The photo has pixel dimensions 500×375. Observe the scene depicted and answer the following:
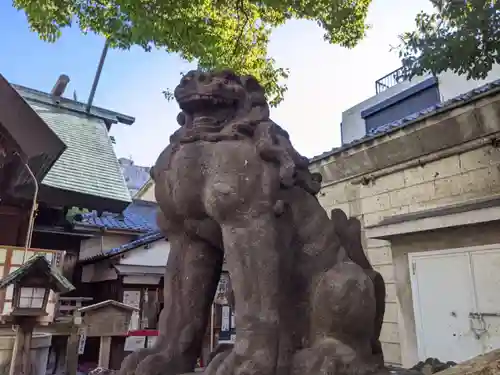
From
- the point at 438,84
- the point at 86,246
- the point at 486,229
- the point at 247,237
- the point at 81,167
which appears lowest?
the point at 247,237

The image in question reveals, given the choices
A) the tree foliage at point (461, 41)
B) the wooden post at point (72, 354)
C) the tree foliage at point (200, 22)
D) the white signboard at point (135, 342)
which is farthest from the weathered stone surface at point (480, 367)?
the white signboard at point (135, 342)

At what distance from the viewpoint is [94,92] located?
1088 centimetres

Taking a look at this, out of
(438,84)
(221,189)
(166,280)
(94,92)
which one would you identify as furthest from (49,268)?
(438,84)

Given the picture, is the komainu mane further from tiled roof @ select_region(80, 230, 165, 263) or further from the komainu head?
tiled roof @ select_region(80, 230, 165, 263)

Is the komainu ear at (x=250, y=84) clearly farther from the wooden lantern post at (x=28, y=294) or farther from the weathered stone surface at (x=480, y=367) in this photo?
the wooden lantern post at (x=28, y=294)

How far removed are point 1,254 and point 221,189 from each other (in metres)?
5.12

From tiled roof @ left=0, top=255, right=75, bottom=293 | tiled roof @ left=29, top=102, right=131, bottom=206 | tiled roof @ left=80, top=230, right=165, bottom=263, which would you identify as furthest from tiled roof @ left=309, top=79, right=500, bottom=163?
tiled roof @ left=80, top=230, right=165, bottom=263

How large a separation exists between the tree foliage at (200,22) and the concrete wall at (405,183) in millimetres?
1547

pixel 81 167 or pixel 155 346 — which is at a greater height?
pixel 81 167

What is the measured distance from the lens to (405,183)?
470 cm

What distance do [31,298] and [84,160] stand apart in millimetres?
4388

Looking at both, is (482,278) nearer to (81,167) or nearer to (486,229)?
(486,229)

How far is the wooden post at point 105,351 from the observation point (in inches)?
223

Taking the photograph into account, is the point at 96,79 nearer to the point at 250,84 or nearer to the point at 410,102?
the point at 410,102
